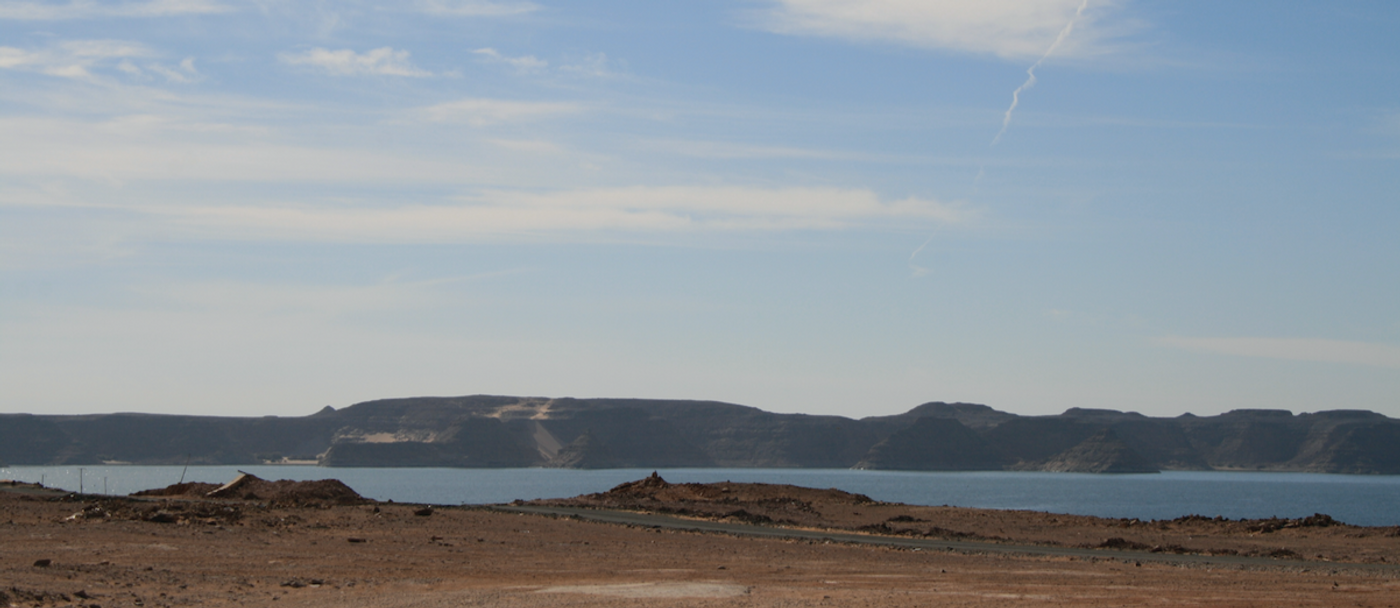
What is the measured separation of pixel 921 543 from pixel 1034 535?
831cm

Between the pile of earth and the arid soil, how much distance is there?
100 inches

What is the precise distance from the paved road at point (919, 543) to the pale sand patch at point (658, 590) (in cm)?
1375

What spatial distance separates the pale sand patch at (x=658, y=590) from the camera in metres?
22.6

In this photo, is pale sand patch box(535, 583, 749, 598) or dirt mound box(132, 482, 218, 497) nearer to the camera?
pale sand patch box(535, 583, 749, 598)

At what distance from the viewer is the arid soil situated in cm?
2217

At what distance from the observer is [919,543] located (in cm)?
3866

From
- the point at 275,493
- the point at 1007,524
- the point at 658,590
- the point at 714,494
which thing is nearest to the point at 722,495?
the point at 714,494

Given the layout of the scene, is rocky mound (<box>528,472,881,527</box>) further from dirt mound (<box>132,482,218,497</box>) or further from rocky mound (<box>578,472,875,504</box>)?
dirt mound (<box>132,482,218,497</box>)

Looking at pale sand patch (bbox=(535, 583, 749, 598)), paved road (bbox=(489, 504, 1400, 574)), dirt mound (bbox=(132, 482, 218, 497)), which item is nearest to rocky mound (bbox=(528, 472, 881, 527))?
paved road (bbox=(489, 504, 1400, 574))

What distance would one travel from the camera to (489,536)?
125 feet

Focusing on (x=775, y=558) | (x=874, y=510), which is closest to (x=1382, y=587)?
(x=775, y=558)

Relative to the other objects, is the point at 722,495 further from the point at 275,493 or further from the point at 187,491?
the point at 187,491

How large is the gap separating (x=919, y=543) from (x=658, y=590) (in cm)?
1733

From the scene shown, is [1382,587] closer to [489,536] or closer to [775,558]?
[775,558]
